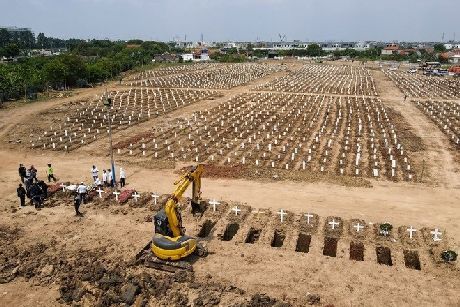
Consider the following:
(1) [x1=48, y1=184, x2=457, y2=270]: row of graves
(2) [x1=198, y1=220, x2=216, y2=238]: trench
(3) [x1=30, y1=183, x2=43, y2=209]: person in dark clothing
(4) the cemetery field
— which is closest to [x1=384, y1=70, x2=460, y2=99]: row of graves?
(4) the cemetery field

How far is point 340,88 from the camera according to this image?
200 feet

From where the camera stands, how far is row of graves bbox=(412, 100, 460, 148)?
3266 cm

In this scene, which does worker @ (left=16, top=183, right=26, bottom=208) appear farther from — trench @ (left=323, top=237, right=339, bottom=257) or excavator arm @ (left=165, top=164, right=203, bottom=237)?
trench @ (left=323, top=237, right=339, bottom=257)

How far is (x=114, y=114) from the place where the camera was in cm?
3953

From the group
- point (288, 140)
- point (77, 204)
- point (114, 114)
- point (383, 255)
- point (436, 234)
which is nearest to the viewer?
point (383, 255)

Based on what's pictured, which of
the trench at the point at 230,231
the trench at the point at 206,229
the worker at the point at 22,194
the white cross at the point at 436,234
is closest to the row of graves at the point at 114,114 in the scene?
the worker at the point at 22,194

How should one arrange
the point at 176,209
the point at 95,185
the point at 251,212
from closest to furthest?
the point at 176,209 < the point at 251,212 < the point at 95,185

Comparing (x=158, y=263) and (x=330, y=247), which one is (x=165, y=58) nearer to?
(x=330, y=247)

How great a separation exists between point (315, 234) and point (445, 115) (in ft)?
100

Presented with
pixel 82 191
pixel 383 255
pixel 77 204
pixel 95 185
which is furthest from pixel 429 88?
pixel 77 204

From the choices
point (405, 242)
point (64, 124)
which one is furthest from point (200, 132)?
point (405, 242)

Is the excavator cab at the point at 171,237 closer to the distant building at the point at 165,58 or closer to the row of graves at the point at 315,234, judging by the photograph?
the row of graves at the point at 315,234

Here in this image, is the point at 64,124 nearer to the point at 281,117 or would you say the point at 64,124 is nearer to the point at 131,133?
the point at 131,133

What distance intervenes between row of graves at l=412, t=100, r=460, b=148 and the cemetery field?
1.12ft
